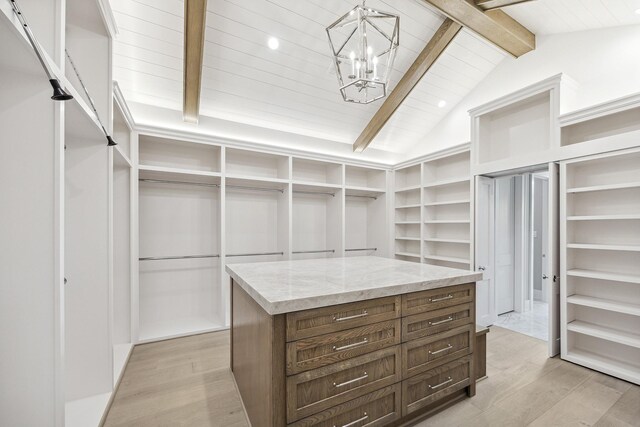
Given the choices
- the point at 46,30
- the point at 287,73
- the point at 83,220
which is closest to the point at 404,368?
the point at 83,220

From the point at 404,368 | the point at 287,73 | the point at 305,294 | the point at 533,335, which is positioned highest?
the point at 287,73

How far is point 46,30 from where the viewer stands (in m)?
1.31

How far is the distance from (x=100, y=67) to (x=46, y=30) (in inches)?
Result: 35.9

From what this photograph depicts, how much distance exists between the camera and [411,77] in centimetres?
408

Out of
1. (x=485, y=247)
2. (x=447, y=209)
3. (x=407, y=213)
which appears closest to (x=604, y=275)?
(x=485, y=247)

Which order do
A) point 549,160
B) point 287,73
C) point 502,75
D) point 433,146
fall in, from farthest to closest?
point 433,146 < point 502,75 < point 287,73 < point 549,160

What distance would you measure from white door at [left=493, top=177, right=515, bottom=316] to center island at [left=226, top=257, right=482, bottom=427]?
246cm

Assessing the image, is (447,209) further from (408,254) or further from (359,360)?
(359,360)

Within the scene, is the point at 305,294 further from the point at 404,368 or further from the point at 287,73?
the point at 287,73

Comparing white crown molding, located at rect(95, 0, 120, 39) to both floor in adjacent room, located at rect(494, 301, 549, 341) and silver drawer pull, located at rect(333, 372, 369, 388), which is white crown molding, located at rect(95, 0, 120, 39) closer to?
silver drawer pull, located at rect(333, 372, 369, 388)

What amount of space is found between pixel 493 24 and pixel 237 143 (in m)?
3.34

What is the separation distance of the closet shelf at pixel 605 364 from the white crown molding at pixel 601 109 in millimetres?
2248

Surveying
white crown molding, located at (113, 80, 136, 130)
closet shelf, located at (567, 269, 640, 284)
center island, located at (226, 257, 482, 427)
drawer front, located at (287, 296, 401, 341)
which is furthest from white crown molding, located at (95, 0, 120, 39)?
closet shelf, located at (567, 269, 640, 284)

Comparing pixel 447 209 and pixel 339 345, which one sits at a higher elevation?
pixel 447 209
